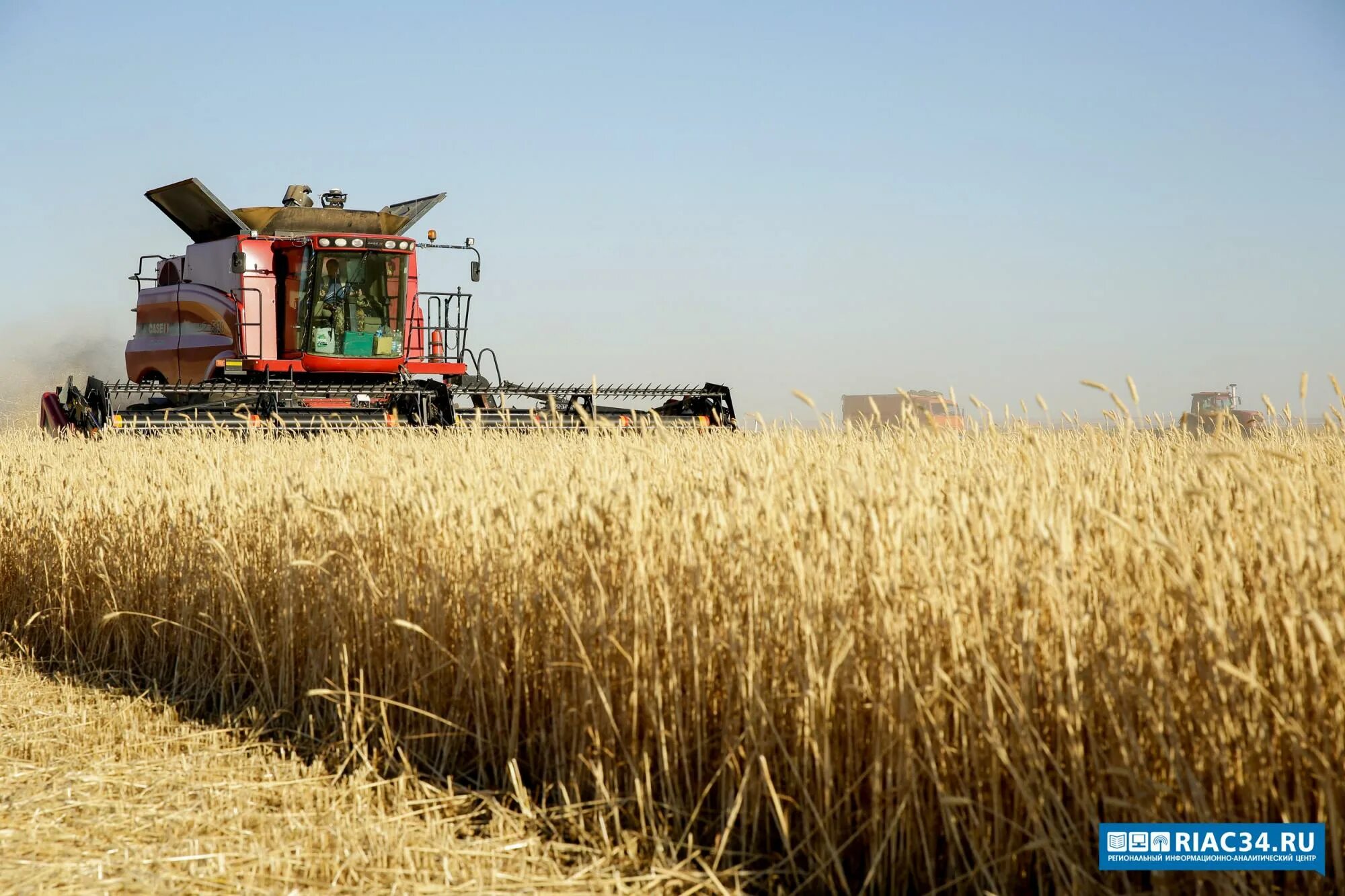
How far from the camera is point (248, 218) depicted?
547 inches

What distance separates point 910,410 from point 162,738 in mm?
2775

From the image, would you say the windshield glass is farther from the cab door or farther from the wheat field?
the wheat field

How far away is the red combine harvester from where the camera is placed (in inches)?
480

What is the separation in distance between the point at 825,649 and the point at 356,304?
11.5 metres

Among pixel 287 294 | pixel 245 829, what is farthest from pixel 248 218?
pixel 245 829

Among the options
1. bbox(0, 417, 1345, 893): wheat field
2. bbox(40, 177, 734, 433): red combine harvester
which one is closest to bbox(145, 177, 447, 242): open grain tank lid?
bbox(40, 177, 734, 433): red combine harvester

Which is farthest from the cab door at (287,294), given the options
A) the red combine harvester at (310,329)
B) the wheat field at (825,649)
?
the wheat field at (825,649)

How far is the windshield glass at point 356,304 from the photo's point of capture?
13.2 m

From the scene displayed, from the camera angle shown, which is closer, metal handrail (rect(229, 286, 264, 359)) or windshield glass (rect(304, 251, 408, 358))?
metal handrail (rect(229, 286, 264, 359))

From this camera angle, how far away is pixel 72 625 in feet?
18.5

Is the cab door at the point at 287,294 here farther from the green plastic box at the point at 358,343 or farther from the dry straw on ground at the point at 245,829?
the dry straw on ground at the point at 245,829

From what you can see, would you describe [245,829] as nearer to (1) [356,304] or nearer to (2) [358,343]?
(2) [358,343]

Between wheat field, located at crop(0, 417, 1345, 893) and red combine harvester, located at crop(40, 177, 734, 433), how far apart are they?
746 cm

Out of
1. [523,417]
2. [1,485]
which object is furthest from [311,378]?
[1,485]
